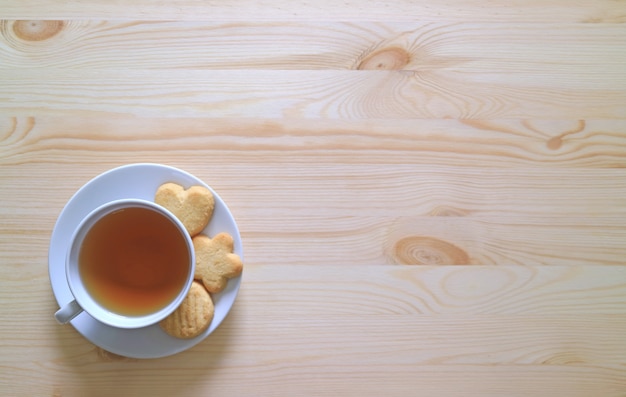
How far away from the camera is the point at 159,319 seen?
65cm

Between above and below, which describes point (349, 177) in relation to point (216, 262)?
above

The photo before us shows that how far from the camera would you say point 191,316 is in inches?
27.7

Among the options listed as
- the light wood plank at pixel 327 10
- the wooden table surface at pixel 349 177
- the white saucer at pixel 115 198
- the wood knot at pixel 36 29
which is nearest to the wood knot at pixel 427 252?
the wooden table surface at pixel 349 177

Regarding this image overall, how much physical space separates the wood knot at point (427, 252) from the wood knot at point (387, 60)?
0.27 m

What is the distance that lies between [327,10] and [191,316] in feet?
1.67

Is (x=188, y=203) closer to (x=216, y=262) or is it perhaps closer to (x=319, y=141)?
(x=216, y=262)

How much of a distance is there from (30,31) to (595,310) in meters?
0.97

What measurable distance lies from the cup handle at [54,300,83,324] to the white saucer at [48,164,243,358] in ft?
0.22

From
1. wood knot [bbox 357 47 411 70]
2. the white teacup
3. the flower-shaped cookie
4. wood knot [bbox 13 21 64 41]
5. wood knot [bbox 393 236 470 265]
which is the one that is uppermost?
wood knot [bbox 357 47 411 70]

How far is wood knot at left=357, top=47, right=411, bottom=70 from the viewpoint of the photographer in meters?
0.84

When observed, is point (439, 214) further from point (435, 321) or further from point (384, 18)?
point (384, 18)

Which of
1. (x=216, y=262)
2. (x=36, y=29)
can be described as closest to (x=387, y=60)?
(x=216, y=262)

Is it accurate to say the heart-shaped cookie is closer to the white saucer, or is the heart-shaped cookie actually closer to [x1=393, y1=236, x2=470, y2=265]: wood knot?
the white saucer

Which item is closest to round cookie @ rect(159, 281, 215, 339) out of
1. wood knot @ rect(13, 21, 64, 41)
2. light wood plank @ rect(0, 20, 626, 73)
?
light wood plank @ rect(0, 20, 626, 73)
